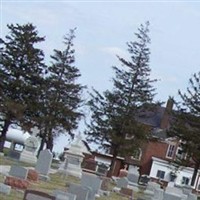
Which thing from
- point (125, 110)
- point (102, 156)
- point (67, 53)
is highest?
point (67, 53)

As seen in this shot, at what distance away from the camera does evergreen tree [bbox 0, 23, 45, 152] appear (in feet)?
159

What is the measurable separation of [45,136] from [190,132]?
42.1ft

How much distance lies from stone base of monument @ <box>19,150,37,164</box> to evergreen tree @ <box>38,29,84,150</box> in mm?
13135

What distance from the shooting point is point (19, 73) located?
159ft

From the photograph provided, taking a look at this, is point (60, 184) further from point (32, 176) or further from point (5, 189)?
point (5, 189)

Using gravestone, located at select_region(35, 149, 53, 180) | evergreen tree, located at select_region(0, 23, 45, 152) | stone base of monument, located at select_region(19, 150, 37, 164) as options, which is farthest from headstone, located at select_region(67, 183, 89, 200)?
evergreen tree, located at select_region(0, 23, 45, 152)

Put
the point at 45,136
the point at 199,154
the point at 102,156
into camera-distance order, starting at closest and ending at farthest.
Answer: the point at 199,154, the point at 45,136, the point at 102,156

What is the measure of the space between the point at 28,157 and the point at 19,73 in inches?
482

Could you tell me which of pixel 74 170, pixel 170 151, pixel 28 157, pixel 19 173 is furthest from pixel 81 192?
pixel 170 151

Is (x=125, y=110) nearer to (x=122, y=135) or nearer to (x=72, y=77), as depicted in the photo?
(x=122, y=135)

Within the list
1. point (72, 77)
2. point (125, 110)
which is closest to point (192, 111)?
point (125, 110)

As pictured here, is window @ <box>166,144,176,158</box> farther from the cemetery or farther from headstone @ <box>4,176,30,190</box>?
headstone @ <box>4,176,30,190</box>

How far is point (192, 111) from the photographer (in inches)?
1981

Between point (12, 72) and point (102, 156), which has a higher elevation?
point (12, 72)
